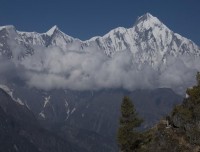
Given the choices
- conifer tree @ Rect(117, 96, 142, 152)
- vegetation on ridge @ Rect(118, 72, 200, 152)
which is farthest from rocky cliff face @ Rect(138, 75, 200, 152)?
conifer tree @ Rect(117, 96, 142, 152)

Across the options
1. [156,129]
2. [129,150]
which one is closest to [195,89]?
[156,129]

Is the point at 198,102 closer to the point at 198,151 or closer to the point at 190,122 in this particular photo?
the point at 190,122

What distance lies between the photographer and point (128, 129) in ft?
304

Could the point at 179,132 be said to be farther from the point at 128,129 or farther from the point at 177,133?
the point at 128,129

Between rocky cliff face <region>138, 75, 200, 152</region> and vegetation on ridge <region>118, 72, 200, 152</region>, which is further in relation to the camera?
vegetation on ridge <region>118, 72, 200, 152</region>

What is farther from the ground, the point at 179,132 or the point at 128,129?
the point at 128,129

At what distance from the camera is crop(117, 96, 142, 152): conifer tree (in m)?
92.0

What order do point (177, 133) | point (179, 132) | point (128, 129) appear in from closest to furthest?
point (128, 129)
point (177, 133)
point (179, 132)

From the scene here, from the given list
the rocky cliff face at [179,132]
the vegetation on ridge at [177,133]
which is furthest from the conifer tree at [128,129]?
the rocky cliff face at [179,132]

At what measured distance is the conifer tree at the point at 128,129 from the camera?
92000mm

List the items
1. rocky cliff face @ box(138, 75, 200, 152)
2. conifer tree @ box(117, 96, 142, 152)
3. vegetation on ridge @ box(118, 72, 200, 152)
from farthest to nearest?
1. conifer tree @ box(117, 96, 142, 152)
2. vegetation on ridge @ box(118, 72, 200, 152)
3. rocky cliff face @ box(138, 75, 200, 152)

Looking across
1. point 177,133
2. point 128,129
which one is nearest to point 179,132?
point 177,133

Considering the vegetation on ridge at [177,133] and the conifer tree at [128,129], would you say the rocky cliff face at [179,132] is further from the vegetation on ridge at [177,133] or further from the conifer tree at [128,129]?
the conifer tree at [128,129]

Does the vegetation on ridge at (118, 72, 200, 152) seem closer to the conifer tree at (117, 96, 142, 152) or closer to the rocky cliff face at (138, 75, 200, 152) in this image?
the rocky cliff face at (138, 75, 200, 152)
